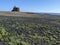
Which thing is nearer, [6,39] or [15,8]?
[6,39]

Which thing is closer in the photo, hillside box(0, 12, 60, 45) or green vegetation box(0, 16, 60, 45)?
green vegetation box(0, 16, 60, 45)

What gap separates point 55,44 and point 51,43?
0.42 meters

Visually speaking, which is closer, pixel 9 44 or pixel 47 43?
pixel 9 44

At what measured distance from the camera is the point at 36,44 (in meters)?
14.2

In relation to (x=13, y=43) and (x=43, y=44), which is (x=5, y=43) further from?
(x=43, y=44)

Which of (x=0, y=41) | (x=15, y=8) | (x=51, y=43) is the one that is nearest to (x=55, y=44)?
(x=51, y=43)

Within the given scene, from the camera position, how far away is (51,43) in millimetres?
14703

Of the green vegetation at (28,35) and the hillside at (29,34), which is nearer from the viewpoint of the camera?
the green vegetation at (28,35)

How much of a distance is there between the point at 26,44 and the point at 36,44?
1.02 meters

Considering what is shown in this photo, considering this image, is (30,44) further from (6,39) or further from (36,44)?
(6,39)

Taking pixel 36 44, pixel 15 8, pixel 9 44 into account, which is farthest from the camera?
pixel 15 8

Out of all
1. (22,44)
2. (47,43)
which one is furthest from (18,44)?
(47,43)

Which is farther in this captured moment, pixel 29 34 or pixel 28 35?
pixel 29 34

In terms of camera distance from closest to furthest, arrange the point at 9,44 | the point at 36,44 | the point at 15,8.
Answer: the point at 9,44 → the point at 36,44 → the point at 15,8
